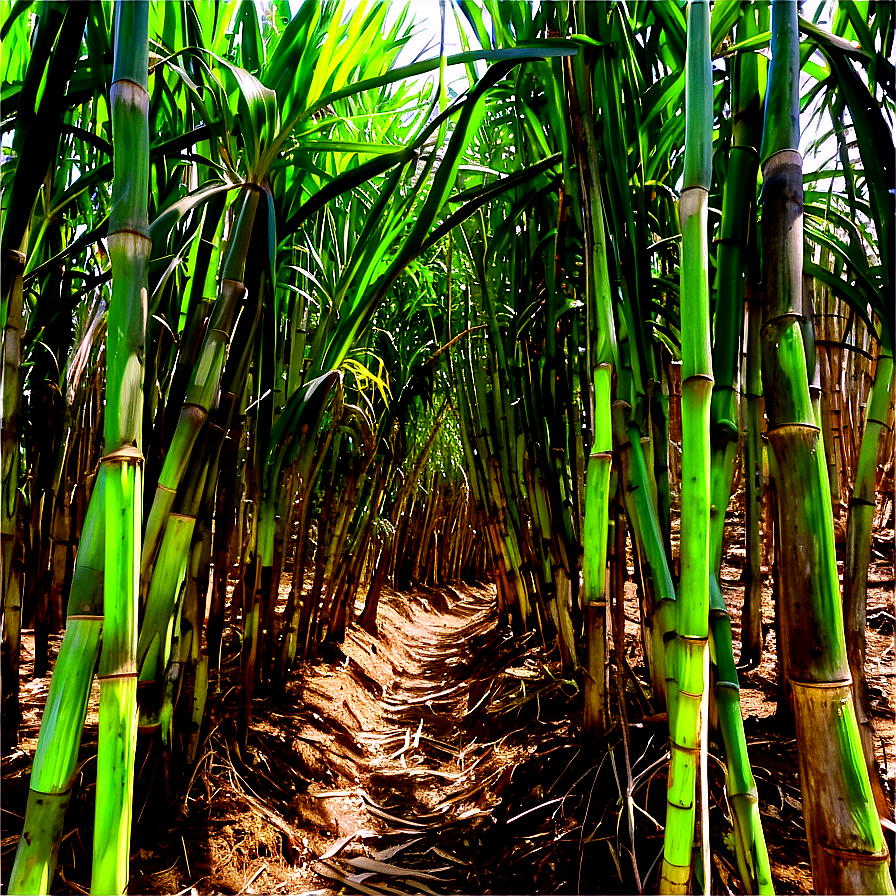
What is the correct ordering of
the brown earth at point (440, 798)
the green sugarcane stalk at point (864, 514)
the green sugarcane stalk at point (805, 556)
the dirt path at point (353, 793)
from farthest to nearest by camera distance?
the dirt path at point (353, 793) < the brown earth at point (440, 798) < the green sugarcane stalk at point (864, 514) < the green sugarcane stalk at point (805, 556)

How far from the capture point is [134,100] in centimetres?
47

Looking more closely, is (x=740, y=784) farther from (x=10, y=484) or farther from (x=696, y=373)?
(x=10, y=484)

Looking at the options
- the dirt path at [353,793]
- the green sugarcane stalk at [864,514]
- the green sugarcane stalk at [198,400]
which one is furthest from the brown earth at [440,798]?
the green sugarcane stalk at [198,400]

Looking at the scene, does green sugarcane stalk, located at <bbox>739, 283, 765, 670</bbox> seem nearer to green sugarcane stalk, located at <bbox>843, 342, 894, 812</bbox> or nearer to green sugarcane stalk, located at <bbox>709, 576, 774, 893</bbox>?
green sugarcane stalk, located at <bbox>843, 342, 894, 812</bbox>

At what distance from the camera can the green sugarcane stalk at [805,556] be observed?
429 millimetres

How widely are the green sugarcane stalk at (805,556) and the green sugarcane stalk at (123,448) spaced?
46 centimetres

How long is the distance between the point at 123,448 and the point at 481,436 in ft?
4.71

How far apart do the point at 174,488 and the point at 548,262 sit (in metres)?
0.78

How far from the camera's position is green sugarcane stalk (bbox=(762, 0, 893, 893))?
1.41ft

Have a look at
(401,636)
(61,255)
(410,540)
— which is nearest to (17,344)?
(61,255)

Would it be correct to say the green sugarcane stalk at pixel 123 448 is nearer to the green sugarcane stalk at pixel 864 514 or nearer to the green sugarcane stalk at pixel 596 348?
the green sugarcane stalk at pixel 596 348

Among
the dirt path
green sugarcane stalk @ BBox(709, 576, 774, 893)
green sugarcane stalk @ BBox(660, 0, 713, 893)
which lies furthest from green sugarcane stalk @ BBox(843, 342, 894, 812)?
the dirt path

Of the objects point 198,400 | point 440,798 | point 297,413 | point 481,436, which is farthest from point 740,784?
point 481,436

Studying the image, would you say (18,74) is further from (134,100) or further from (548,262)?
(548,262)
